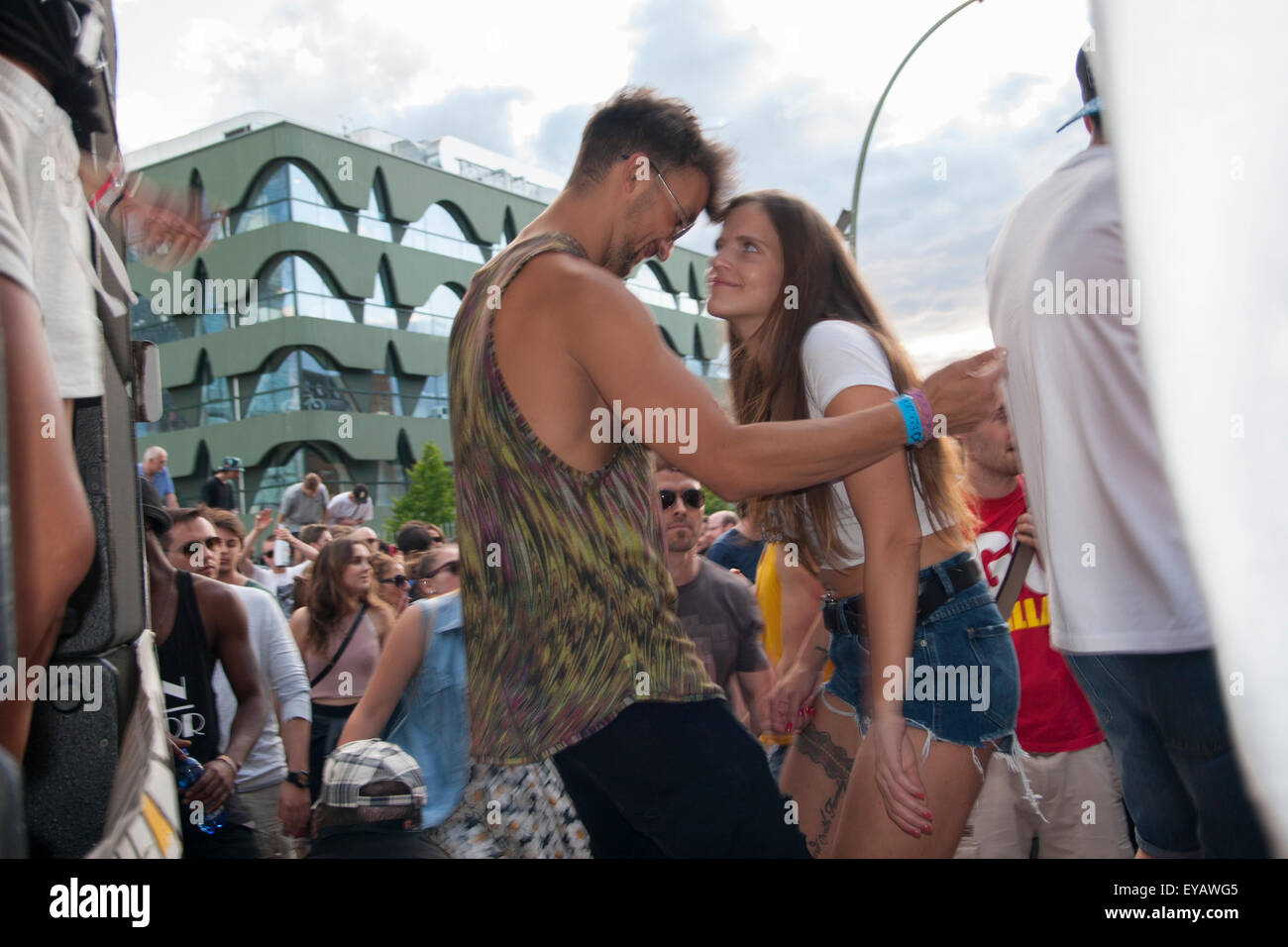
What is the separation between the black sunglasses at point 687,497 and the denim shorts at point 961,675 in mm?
1456

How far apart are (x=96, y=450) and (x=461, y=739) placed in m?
0.72

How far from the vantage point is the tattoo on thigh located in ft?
6.40

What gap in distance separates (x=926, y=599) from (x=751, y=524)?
1.63 ft

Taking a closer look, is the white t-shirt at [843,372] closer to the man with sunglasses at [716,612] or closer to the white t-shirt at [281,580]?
the man with sunglasses at [716,612]

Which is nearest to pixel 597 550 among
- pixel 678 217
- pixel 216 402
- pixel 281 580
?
pixel 678 217

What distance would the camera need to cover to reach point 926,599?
70.9 inches

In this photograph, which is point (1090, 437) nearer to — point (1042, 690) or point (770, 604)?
point (1042, 690)

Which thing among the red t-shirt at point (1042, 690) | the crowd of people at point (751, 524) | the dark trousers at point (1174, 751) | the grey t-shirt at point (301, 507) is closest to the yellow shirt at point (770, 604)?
the red t-shirt at point (1042, 690)

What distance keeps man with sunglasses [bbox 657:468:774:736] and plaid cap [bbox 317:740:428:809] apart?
155 centimetres

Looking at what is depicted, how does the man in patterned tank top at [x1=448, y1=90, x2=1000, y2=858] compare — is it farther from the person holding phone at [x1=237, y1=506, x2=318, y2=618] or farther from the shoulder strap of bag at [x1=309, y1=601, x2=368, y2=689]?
the person holding phone at [x1=237, y1=506, x2=318, y2=618]
